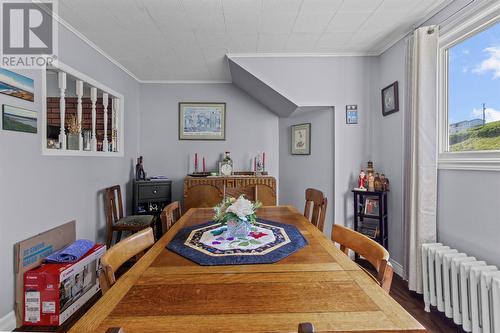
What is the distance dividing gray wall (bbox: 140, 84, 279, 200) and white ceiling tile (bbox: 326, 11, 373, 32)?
1748 millimetres

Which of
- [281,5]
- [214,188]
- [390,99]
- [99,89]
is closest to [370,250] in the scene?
[281,5]

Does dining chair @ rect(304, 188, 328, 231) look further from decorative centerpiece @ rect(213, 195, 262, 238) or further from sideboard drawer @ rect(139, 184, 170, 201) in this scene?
sideboard drawer @ rect(139, 184, 170, 201)

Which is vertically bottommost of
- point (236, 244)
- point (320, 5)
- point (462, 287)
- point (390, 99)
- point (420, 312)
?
point (420, 312)

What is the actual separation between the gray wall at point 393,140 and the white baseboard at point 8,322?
10.8ft

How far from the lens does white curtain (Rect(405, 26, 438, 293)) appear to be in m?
2.11

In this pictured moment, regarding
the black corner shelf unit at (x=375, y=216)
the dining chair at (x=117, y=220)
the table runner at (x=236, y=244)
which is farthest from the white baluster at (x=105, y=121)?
the black corner shelf unit at (x=375, y=216)

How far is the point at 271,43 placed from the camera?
275 cm

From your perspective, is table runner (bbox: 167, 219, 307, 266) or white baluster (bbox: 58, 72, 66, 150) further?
white baluster (bbox: 58, 72, 66, 150)

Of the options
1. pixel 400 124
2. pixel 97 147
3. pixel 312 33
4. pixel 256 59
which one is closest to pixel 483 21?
pixel 400 124

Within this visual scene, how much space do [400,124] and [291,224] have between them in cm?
169

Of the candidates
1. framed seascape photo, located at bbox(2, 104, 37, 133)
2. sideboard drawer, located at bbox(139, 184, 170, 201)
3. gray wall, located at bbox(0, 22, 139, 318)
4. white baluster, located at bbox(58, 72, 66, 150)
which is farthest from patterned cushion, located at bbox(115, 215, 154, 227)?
framed seascape photo, located at bbox(2, 104, 37, 133)

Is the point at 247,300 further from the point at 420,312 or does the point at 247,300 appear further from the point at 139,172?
the point at 139,172

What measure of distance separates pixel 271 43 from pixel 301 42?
0.32 meters

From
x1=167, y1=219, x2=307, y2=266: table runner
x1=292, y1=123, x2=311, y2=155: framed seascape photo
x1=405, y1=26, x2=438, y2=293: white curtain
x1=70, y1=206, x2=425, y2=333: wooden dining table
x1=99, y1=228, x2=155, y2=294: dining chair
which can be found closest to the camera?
x1=70, y1=206, x2=425, y2=333: wooden dining table
